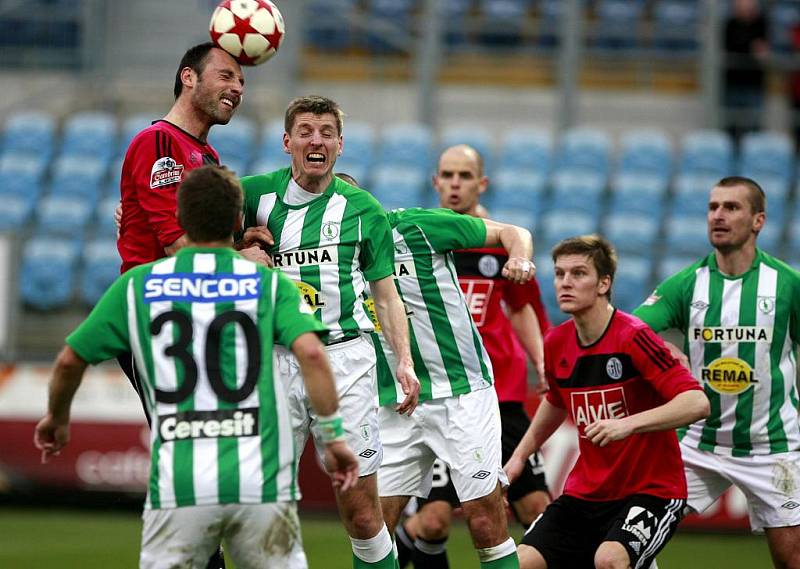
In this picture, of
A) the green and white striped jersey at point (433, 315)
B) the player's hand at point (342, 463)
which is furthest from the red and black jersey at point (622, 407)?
the player's hand at point (342, 463)

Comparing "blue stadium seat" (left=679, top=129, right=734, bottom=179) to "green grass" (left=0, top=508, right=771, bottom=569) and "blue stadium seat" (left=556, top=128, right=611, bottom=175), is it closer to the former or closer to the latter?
"blue stadium seat" (left=556, top=128, right=611, bottom=175)

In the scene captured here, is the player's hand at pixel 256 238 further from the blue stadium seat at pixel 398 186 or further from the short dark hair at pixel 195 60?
the blue stadium seat at pixel 398 186

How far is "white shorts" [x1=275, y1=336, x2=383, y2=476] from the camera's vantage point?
5.71 meters

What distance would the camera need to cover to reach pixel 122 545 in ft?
32.3

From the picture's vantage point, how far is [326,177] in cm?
595

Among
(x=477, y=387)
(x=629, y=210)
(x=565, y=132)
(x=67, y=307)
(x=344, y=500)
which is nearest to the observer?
(x=344, y=500)

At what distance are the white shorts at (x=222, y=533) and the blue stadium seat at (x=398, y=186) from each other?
10189 mm

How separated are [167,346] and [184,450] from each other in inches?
14.5

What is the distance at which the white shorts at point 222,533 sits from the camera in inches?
173

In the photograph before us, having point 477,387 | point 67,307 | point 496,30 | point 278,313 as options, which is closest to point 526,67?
point 496,30

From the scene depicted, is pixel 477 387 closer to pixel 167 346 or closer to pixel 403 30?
pixel 167 346

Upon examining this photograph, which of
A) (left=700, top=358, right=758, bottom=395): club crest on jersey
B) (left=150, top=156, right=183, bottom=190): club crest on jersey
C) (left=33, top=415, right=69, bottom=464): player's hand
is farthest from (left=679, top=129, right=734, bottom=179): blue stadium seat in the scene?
(left=33, top=415, right=69, bottom=464): player's hand

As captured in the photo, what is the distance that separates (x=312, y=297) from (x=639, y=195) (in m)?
9.89

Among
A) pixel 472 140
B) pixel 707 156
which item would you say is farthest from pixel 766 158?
pixel 472 140
